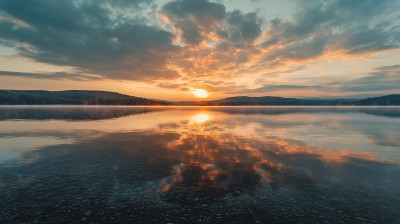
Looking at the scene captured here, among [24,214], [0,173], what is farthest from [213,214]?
[0,173]

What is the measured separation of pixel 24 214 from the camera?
34.3 feet

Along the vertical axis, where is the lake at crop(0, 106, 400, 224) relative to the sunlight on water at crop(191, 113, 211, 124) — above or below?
above

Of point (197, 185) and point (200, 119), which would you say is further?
point (200, 119)

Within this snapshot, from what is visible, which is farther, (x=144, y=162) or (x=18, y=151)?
(x=18, y=151)

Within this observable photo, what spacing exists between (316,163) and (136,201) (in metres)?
15.0

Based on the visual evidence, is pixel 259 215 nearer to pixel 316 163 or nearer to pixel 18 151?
pixel 316 163

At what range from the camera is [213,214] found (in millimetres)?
10844

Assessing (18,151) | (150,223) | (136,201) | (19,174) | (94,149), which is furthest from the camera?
(94,149)

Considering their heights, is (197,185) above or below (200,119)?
above

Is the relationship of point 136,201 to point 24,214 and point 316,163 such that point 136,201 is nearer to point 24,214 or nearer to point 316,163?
point 24,214

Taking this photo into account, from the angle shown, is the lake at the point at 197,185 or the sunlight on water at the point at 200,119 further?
the sunlight on water at the point at 200,119

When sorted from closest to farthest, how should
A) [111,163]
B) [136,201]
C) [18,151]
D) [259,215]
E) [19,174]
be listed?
[259,215] < [136,201] < [19,174] < [111,163] < [18,151]

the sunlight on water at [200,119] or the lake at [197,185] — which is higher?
the lake at [197,185]

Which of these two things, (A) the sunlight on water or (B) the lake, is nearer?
(B) the lake
